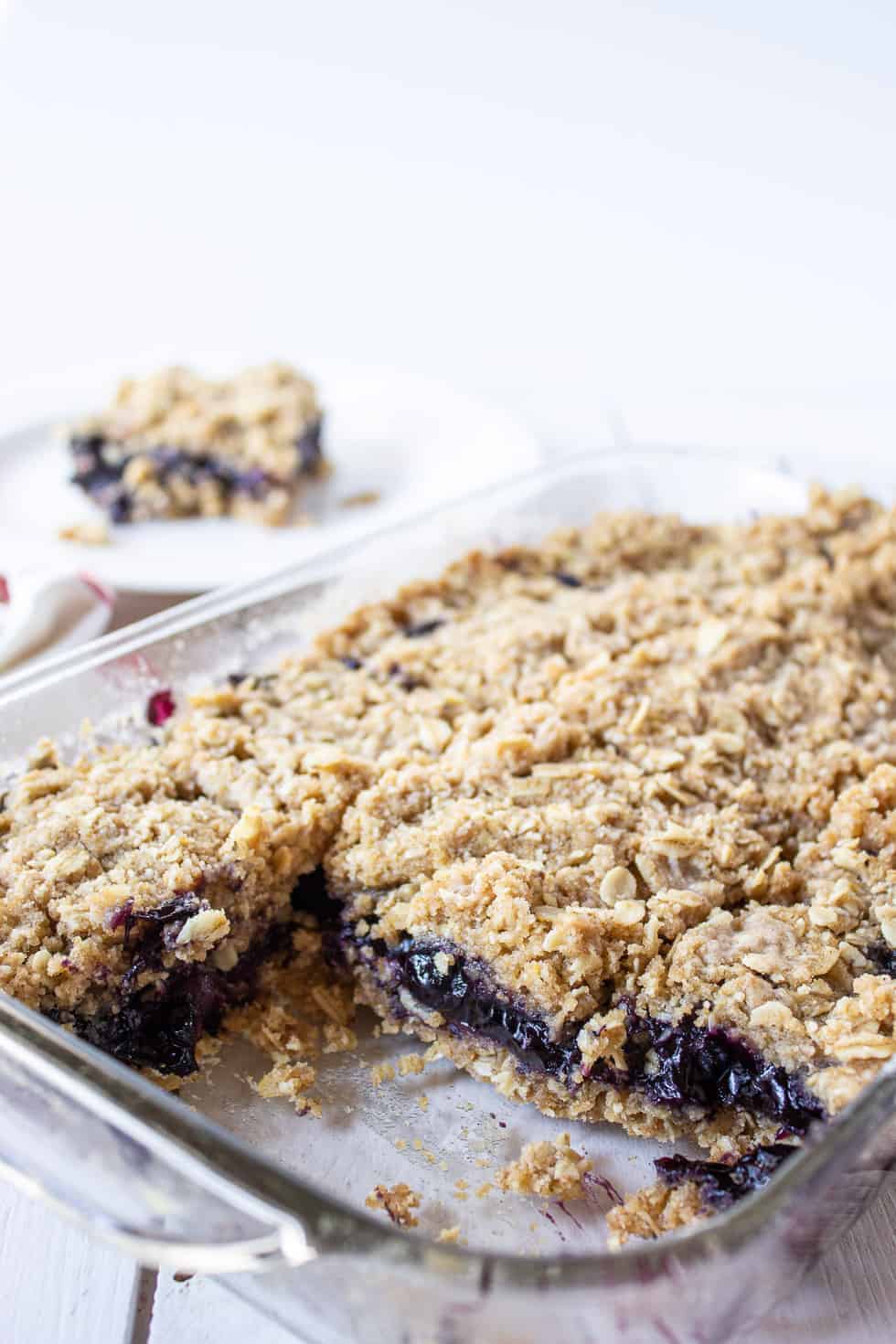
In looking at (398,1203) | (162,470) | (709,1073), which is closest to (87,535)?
(162,470)

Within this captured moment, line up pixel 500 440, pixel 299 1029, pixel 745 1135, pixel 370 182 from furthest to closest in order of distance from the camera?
pixel 370 182 → pixel 500 440 → pixel 299 1029 → pixel 745 1135

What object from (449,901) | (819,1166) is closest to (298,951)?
(449,901)

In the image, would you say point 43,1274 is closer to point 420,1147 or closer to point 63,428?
point 420,1147

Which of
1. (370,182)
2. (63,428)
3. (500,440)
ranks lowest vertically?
(500,440)

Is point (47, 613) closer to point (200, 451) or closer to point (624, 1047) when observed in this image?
point (200, 451)

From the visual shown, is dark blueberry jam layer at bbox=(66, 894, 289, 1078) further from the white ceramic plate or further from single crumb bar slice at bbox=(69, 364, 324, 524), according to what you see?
single crumb bar slice at bbox=(69, 364, 324, 524)

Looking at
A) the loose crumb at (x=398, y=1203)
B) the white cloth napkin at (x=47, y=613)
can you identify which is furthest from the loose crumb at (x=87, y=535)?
the loose crumb at (x=398, y=1203)
